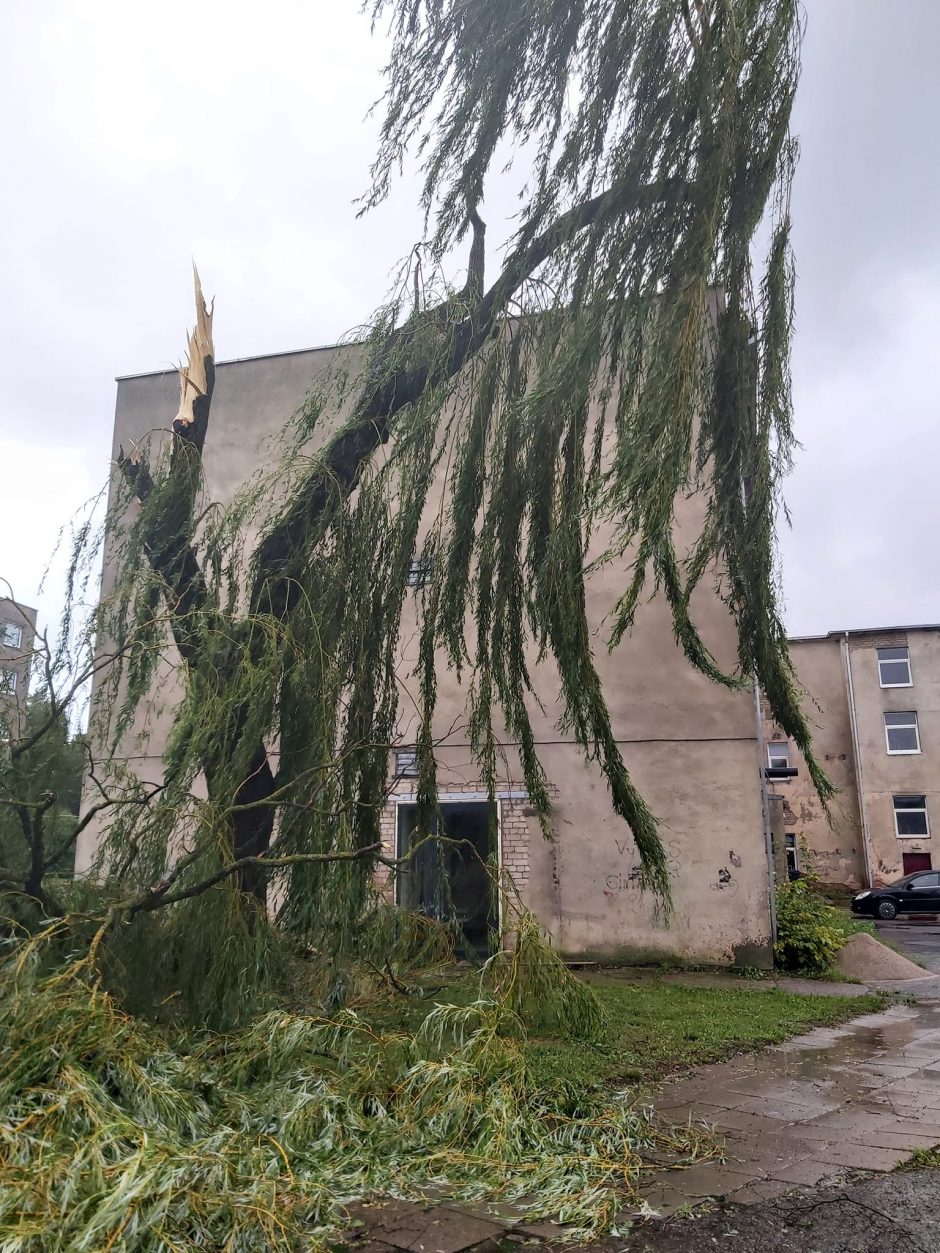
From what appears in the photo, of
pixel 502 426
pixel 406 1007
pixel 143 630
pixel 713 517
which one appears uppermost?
pixel 502 426

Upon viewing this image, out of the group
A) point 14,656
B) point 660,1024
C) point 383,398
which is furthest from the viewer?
point 660,1024

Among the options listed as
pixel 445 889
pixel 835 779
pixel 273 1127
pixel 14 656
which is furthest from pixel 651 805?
pixel 835 779

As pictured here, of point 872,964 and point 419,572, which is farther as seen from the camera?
point 872,964

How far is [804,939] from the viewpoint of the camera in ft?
33.1

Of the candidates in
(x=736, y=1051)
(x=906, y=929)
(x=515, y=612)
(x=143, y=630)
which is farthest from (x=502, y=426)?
(x=906, y=929)

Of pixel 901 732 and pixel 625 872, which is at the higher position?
pixel 901 732

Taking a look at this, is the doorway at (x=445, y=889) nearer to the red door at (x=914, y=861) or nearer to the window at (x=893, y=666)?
the red door at (x=914, y=861)

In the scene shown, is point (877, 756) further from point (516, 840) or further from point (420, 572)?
point (420, 572)

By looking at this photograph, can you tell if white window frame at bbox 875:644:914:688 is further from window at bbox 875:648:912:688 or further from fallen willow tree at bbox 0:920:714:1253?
fallen willow tree at bbox 0:920:714:1253

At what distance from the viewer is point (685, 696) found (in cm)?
1068

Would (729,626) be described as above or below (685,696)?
above

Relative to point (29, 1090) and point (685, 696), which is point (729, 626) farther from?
point (29, 1090)

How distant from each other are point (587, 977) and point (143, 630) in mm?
6260

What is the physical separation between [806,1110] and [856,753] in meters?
25.7
